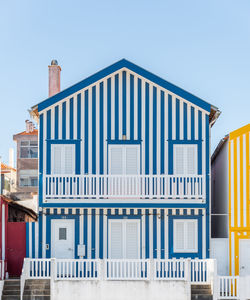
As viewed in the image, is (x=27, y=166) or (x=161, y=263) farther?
(x=27, y=166)

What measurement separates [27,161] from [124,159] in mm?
29938

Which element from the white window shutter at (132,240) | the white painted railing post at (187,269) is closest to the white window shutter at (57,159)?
the white window shutter at (132,240)

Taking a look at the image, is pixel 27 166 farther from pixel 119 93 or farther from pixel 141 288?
pixel 141 288

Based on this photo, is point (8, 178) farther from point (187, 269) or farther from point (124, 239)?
point (187, 269)

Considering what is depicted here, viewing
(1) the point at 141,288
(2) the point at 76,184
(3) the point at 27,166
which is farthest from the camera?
(3) the point at 27,166

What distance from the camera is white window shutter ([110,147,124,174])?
28562 millimetres

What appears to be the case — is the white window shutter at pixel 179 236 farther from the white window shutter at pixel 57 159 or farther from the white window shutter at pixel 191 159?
the white window shutter at pixel 57 159

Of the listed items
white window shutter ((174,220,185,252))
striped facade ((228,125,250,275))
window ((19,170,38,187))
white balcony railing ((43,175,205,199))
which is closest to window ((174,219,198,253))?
white window shutter ((174,220,185,252))

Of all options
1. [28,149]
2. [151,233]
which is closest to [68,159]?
[151,233]

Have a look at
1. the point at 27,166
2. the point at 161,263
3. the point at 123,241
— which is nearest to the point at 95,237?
the point at 123,241

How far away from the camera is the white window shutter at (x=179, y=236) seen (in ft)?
92.4

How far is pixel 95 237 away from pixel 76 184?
2552mm

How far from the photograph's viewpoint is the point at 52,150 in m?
28.5

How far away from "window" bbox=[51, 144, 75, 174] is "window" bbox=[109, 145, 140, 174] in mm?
1751
